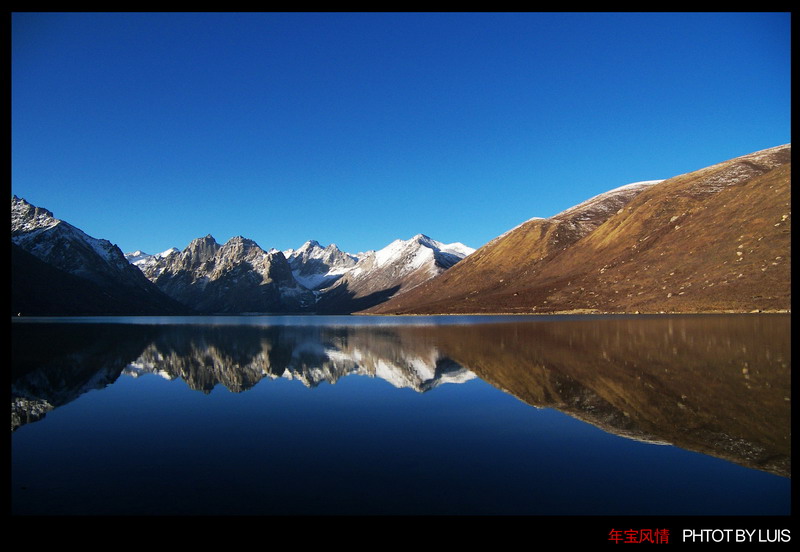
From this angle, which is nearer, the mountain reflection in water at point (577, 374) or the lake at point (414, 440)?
the lake at point (414, 440)

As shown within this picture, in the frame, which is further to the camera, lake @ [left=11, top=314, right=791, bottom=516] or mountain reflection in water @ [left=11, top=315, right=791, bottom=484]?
mountain reflection in water @ [left=11, top=315, right=791, bottom=484]

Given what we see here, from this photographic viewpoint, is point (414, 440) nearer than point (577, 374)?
Yes

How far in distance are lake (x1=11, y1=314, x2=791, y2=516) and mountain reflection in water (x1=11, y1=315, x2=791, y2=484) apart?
19cm

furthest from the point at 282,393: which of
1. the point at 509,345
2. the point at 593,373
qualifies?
the point at 509,345

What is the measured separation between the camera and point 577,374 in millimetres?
33438

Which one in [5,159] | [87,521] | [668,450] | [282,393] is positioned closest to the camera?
[87,521]

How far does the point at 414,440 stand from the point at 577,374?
19019 mm

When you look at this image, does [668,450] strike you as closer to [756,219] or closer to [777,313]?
[777,313]

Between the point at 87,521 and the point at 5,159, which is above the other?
the point at 5,159

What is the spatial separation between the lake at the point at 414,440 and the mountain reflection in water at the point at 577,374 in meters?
0.19

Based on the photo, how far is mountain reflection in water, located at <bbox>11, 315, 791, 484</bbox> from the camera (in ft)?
65.5

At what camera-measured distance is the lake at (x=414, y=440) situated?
42.2 feet

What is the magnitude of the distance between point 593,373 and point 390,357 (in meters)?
23.0

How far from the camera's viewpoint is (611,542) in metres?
10.3
